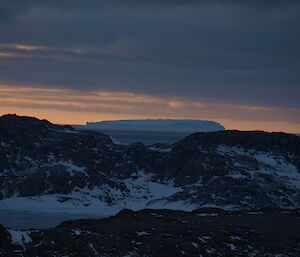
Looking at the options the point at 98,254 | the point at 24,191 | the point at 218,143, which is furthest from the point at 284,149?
the point at 98,254

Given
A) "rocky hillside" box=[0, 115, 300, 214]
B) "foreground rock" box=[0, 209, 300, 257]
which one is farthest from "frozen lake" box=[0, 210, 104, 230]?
"foreground rock" box=[0, 209, 300, 257]

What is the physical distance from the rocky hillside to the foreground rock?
32546mm

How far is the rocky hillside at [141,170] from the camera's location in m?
89.8

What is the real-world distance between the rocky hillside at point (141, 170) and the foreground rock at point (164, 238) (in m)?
32.5

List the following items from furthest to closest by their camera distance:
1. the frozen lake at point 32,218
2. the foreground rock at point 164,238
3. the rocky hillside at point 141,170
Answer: the rocky hillside at point 141,170, the frozen lake at point 32,218, the foreground rock at point 164,238

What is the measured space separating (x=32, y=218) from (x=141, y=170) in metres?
35.1

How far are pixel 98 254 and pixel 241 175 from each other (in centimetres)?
6225

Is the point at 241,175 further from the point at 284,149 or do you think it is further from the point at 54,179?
the point at 54,179

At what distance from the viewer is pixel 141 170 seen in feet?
353

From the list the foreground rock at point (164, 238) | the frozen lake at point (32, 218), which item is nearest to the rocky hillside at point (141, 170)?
the frozen lake at point (32, 218)

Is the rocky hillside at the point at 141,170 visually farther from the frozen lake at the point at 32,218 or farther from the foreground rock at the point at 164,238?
the foreground rock at the point at 164,238

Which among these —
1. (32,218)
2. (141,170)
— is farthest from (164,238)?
(141,170)

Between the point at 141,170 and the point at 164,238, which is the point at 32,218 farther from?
the point at 141,170

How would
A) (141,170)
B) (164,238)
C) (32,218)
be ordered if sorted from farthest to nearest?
1. (141,170)
2. (32,218)
3. (164,238)
